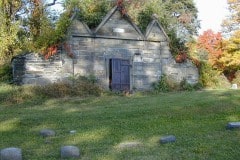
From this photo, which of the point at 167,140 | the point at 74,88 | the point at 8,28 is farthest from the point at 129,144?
the point at 8,28

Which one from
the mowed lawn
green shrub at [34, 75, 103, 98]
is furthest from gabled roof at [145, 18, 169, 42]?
the mowed lawn

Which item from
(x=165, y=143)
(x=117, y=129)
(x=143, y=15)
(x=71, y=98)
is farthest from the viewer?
(x=143, y=15)

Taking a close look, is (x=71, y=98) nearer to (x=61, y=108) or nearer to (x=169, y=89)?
(x=61, y=108)

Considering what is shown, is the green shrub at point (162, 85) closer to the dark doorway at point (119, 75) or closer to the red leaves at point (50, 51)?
the dark doorway at point (119, 75)

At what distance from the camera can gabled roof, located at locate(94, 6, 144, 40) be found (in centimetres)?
2064

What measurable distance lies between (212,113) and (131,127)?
2.87 metres

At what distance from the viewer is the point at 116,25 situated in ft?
69.2

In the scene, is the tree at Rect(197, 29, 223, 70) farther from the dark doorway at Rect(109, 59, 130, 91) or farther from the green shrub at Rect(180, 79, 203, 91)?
the dark doorway at Rect(109, 59, 130, 91)

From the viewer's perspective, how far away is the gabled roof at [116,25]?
67.7 ft

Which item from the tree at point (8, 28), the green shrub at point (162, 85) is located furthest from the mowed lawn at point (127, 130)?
the tree at point (8, 28)

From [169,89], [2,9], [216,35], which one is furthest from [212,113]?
[216,35]

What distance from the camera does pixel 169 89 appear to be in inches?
848

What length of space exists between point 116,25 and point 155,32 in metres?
2.50

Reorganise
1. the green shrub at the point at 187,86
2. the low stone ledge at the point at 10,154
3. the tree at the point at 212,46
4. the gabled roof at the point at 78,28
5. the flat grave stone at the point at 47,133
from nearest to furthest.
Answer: the low stone ledge at the point at 10,154
the flat grave stone at the point at 47,133
the gabled roof at the point at 78,28
the green shrub at the point at 187,86
the tree at the point at 212,46
